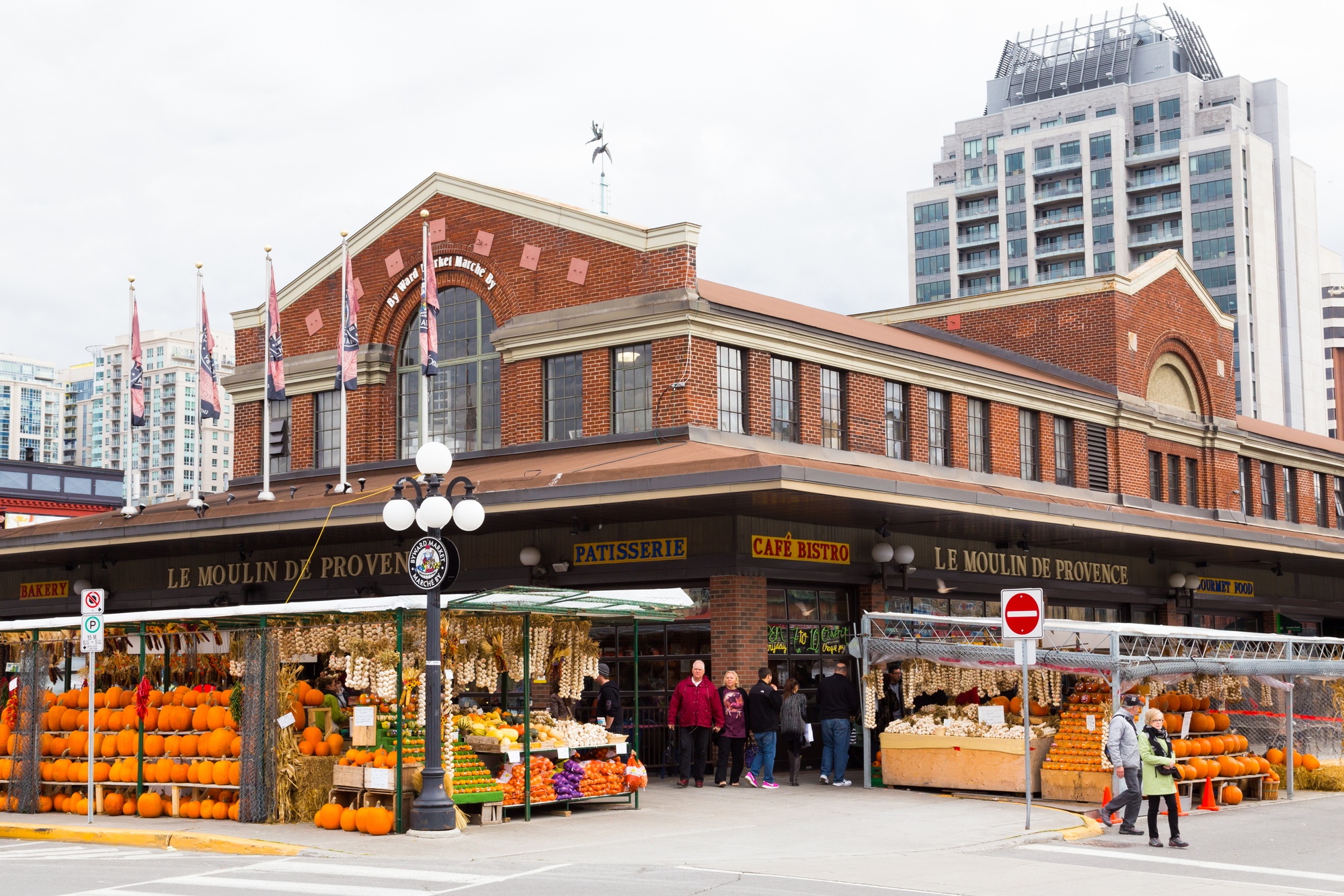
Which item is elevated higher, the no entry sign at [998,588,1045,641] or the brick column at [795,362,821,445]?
the brick column at [795,362,821,445]

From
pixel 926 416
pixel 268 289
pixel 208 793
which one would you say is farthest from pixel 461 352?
pixel 208 793

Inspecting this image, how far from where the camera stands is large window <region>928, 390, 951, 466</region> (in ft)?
99.3

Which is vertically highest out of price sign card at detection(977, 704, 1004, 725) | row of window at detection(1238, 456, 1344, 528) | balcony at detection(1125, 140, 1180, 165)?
balcony at detection(1125, 140, 1180, 165)

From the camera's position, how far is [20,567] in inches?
1314

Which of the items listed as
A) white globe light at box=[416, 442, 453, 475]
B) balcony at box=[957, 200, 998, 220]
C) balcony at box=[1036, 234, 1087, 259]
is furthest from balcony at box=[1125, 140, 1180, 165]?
white globe light at box=[416, 442, 453, 475]

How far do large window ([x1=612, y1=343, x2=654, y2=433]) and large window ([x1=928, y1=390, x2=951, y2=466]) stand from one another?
7.10 metres

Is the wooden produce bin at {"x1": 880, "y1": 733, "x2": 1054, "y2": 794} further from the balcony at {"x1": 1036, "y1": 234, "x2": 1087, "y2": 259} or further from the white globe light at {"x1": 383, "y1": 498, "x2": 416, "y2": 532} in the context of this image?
the balcony at {"x1": 1036, "y1": 234, "x2": 1087, "y2": 259}

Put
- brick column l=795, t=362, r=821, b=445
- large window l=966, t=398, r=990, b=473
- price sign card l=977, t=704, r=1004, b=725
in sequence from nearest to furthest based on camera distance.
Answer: price sign card l=977, t=704, r=1004, b=725, brick column l=795, t=362, r=821, b=445, large window l=966, t=398, r=990, b=473

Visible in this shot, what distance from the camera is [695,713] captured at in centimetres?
2139

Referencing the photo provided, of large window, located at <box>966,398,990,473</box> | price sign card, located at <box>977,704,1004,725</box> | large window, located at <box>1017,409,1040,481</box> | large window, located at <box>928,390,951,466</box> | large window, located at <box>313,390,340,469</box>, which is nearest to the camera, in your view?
price sign card, located at <box>977,704,1004,725</box>

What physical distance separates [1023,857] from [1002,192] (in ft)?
347

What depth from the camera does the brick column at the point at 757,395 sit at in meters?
26.1

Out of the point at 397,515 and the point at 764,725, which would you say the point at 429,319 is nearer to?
the point at 764,725

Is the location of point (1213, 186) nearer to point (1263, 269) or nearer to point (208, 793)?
point (1263, 269)
